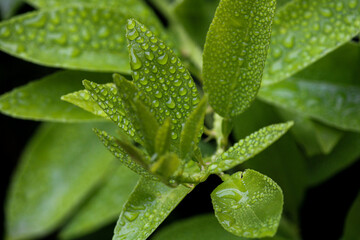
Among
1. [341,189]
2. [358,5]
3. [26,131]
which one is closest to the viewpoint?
[358,5]

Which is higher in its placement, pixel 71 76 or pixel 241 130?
pixel 71 76

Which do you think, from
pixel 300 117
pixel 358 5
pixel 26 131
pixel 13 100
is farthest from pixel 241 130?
pixel 26 131

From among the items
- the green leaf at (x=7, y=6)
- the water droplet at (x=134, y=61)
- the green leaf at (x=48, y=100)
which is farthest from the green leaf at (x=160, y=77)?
the green leaf at (x=7, y=6)

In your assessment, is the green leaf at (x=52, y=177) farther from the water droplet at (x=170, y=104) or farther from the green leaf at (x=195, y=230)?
the water droplet at (x=170, y=104)

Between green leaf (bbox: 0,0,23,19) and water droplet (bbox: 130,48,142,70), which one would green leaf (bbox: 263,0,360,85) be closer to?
water droplet (bbox: 130,48,142,70)

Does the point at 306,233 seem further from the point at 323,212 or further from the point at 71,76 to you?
the point at 71,76

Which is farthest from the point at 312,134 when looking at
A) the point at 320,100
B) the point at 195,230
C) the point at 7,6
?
the point at 7,6

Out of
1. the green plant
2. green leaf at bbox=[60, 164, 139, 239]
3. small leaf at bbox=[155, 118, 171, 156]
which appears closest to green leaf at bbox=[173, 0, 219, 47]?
the green plant
